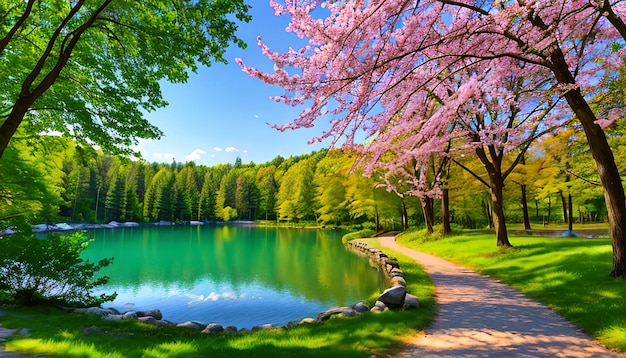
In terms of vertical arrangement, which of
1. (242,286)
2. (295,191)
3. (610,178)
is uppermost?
(295,191)

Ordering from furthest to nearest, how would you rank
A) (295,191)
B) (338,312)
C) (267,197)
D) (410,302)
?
(267,197) → (295,191) → (338,312) → (410,302)

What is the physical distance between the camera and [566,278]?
820 centimetres

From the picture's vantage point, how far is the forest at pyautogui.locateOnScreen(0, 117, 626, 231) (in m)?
9.14

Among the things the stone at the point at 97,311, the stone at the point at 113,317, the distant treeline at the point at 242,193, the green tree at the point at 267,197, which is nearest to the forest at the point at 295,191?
the distant treeline at the point at 242,193

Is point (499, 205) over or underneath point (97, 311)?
over

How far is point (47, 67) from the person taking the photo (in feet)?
23.8

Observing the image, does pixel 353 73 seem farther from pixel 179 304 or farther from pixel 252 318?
→ pixel 179 304

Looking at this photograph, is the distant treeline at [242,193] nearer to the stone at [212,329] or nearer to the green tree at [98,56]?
the green tree at [98,56]

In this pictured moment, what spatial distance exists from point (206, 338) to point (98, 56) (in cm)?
657

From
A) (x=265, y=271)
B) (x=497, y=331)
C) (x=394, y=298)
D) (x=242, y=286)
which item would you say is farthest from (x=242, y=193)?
(x=497, y=331)

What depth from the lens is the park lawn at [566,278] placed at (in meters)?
5.30

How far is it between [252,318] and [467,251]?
10216mm

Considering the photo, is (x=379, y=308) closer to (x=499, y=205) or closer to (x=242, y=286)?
(x=242, y=286)

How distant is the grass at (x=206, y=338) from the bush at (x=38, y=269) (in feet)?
2.49
